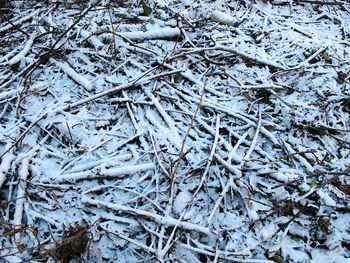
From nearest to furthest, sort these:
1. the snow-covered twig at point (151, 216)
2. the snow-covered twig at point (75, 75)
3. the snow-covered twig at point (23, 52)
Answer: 1. the snow-covered twig at point (151, 216)
2. the snow-covered twig at point (75, 75)
3. the snow-covered twig at point (23, 52)

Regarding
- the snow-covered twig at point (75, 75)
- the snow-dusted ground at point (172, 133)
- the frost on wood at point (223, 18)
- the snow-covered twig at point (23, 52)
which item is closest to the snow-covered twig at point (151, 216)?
the snow-dusted ground at point (172, 133)

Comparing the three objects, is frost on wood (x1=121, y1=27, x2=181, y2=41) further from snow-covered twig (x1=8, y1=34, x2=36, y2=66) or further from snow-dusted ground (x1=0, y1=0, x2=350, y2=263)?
snow-covered twig (x1=8, y1=34, x2=36, y2=66)

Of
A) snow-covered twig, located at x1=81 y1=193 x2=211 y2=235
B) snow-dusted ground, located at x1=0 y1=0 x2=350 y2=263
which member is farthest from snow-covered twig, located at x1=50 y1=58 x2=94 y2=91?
snow-covered twig, located at x1=81 y1=193 x2=211 y2=235

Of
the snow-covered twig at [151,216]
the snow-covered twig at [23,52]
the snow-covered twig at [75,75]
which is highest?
the snow-covered twig at [23,52]

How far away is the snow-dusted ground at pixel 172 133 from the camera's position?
7.30 ft

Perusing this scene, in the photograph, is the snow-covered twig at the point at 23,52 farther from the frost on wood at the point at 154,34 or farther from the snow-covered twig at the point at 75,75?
the frost on wood at the point at 154,34

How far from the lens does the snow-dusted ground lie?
2.22 meters

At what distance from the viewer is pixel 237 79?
3.12 meters

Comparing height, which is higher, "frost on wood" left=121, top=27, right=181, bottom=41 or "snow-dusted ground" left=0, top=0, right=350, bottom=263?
"frost on wood" left=121, top=27, right=181, bottom=41

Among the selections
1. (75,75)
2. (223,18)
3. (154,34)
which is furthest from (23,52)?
(223,18)

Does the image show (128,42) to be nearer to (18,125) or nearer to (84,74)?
(84,74)

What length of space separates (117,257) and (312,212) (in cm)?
120

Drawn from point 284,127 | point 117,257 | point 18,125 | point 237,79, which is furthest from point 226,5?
point 117,257

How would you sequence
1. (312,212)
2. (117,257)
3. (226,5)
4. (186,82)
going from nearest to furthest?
1. (117,257)
2. (312,212)
3. (186,82)
4. (226,5)
